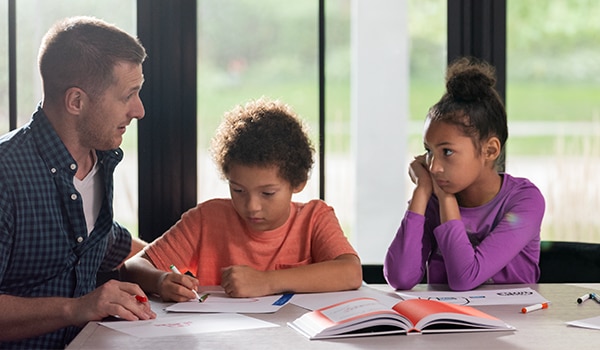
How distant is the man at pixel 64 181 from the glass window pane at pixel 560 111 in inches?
55.4

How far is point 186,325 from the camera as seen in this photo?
1804 mm

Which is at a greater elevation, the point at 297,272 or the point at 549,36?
the point at 549,36

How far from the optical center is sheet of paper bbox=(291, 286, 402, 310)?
2023mm

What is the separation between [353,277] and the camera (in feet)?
7.29

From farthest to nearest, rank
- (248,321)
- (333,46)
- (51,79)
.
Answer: (333,46)
(51,79)
(248,321)

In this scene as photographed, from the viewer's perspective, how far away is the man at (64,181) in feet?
6.41

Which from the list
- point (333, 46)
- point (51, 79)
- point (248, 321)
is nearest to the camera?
point (248, 321)

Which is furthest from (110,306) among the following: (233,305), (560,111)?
(560,111)

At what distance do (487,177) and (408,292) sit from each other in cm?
45

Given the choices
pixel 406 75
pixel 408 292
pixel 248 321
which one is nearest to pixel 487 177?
pixel 408 292

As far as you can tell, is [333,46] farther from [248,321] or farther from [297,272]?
[248,321]

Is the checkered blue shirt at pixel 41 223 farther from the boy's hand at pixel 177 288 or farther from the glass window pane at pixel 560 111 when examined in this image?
the glass window pane at pixel 560 111

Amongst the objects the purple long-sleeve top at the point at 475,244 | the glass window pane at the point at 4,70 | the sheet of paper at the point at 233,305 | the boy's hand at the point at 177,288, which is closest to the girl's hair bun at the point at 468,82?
the purple long-sleeve top at the point at 475,244

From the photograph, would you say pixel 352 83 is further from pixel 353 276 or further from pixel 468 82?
pixel 353 276
